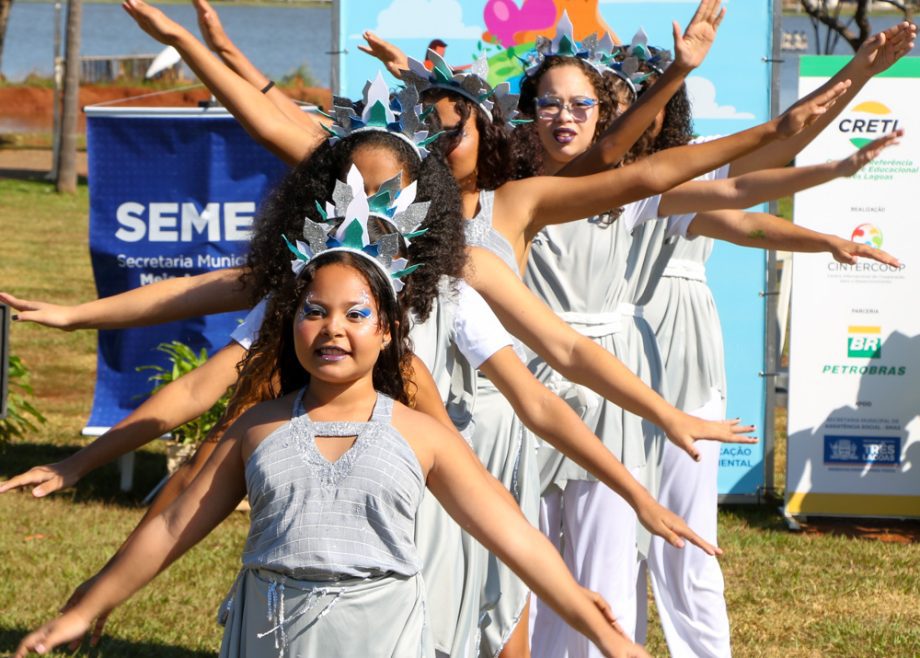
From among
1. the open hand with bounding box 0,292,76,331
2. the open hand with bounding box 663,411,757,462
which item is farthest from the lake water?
the open hand with bounding box 0,292,76,331

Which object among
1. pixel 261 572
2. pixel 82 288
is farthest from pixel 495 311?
pixel 82 288

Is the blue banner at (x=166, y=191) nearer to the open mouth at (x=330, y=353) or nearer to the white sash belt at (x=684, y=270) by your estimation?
the white sash belt at (x=684, y=270)

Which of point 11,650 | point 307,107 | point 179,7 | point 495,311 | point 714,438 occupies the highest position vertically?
point 179,7

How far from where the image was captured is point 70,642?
2.72 metres

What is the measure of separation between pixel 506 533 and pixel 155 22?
1721mm

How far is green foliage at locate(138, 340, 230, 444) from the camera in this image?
7293 mm

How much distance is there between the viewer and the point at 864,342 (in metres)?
7.45

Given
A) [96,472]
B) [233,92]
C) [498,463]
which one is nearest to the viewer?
[233,92]

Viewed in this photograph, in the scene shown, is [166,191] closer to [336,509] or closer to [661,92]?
[661,92]

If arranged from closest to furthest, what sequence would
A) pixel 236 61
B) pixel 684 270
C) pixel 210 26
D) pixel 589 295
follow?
pixel 210 26 → pixel 236 61 → pixel 589 295 → pixel 684 270

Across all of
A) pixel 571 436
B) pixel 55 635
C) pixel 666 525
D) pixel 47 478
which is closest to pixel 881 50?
pixel 571 436

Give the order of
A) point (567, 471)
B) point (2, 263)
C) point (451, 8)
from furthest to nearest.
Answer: point (2, 263), point (451, 8), point (567, 471)

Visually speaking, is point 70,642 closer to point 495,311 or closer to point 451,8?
point 495,311

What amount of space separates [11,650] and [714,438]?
3006 millimetres
